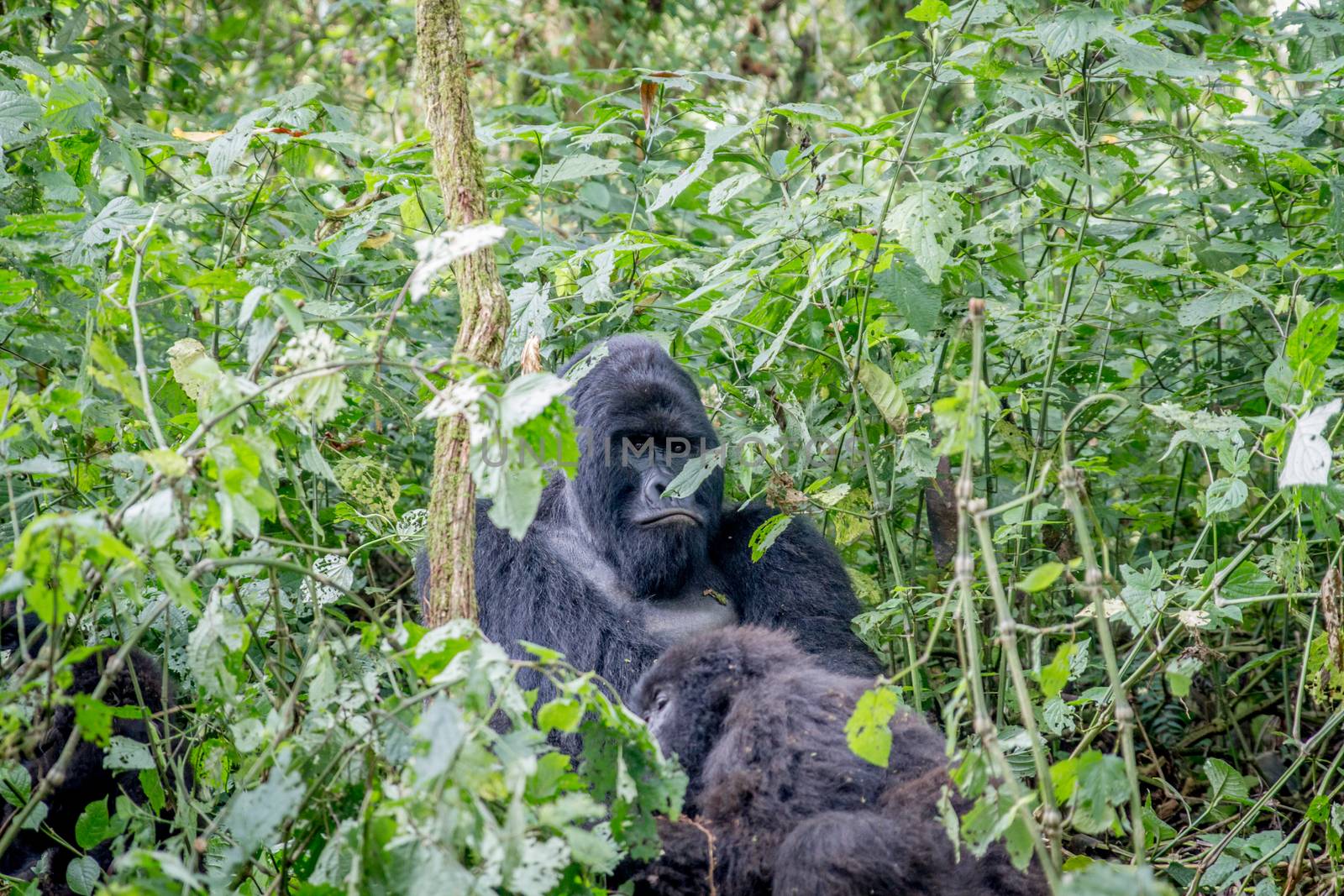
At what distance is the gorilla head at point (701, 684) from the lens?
9.05 feet

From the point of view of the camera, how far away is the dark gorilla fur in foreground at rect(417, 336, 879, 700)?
130 inches

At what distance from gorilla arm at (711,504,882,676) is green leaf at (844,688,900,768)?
1.43 meters

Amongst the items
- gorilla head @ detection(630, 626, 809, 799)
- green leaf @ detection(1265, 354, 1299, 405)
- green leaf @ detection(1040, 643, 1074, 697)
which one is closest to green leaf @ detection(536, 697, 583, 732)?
green leaf @ detection(1040, 643, 1074, 697)

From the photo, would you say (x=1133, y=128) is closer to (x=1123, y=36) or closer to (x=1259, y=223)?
(x=1123, y=36)

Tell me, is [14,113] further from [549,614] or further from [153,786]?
[549,614]

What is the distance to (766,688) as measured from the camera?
2.68m

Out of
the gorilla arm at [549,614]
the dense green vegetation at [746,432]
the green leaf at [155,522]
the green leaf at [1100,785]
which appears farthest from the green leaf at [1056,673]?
the gorilla arm at [549,614]

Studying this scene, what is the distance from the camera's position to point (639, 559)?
3.39 metres

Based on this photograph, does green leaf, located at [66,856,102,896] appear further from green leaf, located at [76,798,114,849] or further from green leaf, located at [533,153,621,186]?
green leaf, located at [533,153,621,186]

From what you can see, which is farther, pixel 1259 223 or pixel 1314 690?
pixel 1259 223

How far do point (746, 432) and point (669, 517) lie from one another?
50cm

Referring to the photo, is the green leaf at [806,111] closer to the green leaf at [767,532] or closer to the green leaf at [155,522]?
the green leaf at [767,532]

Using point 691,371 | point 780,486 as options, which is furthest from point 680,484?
point 691,371

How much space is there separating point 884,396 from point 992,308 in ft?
2.03
